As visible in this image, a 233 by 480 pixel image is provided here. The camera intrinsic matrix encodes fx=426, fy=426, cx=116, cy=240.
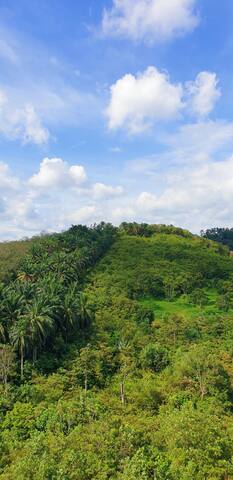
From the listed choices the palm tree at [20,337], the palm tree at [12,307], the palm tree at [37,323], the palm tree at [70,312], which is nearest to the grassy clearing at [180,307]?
the palm tree at [70,312]

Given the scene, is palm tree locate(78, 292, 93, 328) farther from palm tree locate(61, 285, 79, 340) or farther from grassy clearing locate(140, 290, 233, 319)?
grassy clearing locate(140, 290, 233, 319)

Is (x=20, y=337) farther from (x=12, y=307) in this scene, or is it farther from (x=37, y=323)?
(x=12, y=307)

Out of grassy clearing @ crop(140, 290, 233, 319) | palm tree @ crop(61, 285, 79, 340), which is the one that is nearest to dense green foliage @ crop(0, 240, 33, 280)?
palm tree @ crop(61, 285, 79, 340)

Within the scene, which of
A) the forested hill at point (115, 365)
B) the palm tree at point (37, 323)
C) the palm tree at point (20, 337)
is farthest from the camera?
the palm tree at point (37, 323)

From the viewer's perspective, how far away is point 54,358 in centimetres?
6247

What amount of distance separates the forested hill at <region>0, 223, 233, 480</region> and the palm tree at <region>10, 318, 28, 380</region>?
0.19 m

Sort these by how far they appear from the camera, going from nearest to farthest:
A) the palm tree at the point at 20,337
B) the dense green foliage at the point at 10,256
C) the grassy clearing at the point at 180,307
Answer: the palm tree at the point at 20,337 → the dense green foliage at the point at 10,256 → the grassy clearing at the point at 180,307

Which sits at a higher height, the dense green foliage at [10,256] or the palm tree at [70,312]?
the dense green foliage at [10,256]

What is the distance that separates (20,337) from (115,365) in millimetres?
14809

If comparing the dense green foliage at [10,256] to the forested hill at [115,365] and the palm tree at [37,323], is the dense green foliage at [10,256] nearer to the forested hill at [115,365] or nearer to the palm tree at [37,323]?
the forested hill at [115,365]

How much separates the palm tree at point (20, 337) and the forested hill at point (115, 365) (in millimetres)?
192

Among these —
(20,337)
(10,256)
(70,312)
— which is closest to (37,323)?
(20,337)

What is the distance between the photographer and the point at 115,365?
62844 mm

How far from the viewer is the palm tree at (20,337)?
189ft
